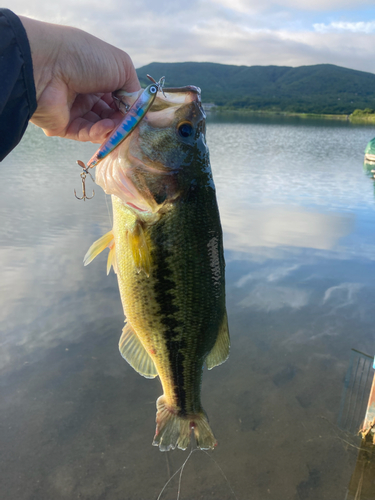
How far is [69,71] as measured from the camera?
180 cm

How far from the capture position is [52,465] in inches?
146

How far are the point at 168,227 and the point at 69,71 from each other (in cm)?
94

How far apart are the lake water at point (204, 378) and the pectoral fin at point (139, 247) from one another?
2815 millimetres

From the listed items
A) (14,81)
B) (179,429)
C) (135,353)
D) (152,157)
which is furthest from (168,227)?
(179,429)

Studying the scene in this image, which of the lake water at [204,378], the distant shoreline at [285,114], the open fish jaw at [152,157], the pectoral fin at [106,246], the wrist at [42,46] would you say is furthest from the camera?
the distant shoreline at [285,114]

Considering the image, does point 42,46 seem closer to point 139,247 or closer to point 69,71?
point 69,71

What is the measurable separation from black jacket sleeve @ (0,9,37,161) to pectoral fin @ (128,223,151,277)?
738 mm

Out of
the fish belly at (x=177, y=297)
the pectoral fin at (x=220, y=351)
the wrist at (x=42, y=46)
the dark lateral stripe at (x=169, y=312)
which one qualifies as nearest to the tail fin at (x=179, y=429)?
the fish belly at (x=177, y=297)

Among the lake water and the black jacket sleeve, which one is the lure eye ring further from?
the lake water

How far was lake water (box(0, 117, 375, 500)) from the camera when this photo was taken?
3699 mm

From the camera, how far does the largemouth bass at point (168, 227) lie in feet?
6.26

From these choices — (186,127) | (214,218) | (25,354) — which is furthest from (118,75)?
(25,354)

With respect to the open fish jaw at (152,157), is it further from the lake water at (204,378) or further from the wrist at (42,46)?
the lake water at (204,378)

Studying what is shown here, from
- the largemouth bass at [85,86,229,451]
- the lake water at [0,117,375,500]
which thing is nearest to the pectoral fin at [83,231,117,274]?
the largemouth bass at [85,86,229,451]
